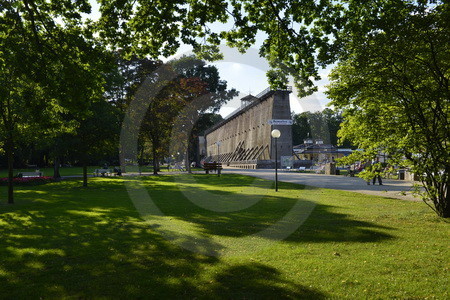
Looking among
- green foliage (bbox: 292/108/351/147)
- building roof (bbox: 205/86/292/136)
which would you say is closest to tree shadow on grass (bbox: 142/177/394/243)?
building roof (bbox: 205/86/292/136)

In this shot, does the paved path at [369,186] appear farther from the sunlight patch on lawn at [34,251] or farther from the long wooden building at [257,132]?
the long wooden building at [257,132]

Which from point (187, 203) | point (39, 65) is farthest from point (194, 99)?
point (39, 65)

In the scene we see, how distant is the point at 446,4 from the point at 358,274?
621 centimetres

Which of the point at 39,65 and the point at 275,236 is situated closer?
the point at 275,236

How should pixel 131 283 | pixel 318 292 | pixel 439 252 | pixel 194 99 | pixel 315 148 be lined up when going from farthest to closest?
pixel 315 148 → pixel 194 99 → pixel 439 252 → pixel 131 283 → pixel 318 292

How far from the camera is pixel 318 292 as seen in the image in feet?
13.7

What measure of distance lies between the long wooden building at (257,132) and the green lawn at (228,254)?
1186 inches

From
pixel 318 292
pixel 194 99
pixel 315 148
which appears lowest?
pixel 318 292

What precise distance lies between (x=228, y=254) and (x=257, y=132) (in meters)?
51.6

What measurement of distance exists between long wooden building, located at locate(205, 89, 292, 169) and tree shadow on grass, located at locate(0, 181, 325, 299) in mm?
32034

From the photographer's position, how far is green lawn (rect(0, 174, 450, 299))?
171 inches

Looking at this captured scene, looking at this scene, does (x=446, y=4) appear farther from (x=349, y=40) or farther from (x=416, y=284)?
(x=416, y=284)

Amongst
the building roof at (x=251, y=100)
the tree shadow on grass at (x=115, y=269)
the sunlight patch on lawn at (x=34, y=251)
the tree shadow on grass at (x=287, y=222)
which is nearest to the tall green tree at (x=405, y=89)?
the tree shadow on grass at (x=287, y=222)

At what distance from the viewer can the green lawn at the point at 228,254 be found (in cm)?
433
